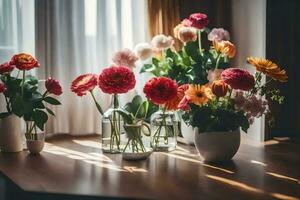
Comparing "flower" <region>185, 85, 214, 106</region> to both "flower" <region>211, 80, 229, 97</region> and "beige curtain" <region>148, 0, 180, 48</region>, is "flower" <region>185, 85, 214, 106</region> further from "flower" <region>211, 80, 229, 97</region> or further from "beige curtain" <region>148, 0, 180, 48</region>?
"beige curtain" <region>148, 0, 180, 48</region>

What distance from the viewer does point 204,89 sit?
5.03 ft

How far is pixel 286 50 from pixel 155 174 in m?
0.93

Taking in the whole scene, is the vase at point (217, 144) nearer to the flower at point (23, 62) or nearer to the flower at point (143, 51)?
the flower at point (143, 51)

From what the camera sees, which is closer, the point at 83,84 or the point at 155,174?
the point at 155,174

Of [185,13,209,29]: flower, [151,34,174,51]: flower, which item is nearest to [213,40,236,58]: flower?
[185,13,209,29]: flower

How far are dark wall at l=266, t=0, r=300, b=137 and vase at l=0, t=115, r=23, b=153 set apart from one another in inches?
41.2

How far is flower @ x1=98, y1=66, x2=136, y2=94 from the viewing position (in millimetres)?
1586

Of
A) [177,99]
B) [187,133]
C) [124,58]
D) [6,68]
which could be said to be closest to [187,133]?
[187,133]

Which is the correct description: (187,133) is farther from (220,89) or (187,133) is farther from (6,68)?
(6,68)

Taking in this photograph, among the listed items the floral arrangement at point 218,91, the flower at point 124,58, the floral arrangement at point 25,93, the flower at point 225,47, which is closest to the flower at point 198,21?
the floral arrangement at point 218,91

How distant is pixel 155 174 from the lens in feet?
4.82

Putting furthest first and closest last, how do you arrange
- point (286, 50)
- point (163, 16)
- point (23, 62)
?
point (163, 16)
point (286, 50)
point (23, 62)

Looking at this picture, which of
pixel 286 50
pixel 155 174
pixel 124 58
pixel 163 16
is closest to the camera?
pixel 155 174

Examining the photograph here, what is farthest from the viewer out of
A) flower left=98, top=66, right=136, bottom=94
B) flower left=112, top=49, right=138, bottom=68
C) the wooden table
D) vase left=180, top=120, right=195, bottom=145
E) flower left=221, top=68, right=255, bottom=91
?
vase left=180, top=120, right=195, bottom=145
